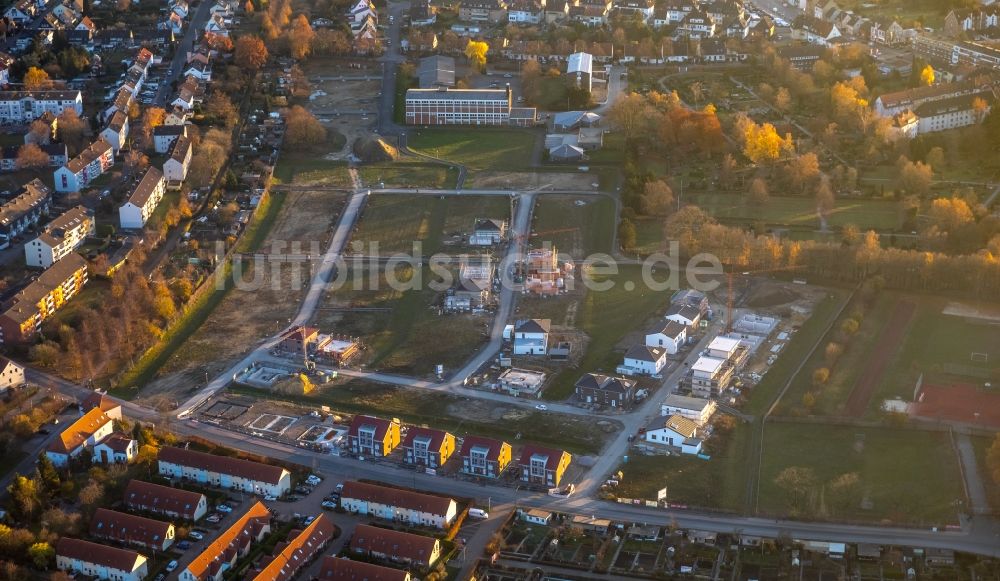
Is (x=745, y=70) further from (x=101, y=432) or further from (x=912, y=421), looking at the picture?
(x=101, y=432)

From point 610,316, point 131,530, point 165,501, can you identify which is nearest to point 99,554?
point 131,530

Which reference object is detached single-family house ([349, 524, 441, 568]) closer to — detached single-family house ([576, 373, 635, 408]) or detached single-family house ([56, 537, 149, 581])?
detached single-family house ([56, 537, 149, 581])

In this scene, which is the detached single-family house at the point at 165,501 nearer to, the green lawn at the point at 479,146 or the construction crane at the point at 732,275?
the construction crane at the point at 732,275

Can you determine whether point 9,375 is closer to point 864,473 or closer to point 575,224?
point 575,224

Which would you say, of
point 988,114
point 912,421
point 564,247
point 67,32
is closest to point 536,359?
point 564,247

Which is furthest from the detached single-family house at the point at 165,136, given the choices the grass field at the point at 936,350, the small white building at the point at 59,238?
the grass field at the point at 936,350

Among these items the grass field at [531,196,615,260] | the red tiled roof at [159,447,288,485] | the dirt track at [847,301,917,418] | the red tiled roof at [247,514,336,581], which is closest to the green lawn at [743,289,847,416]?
the dirt track at [847,301,917,418]
